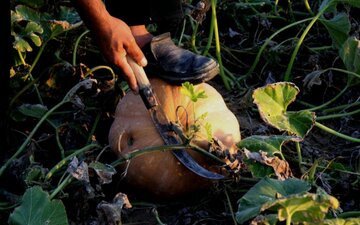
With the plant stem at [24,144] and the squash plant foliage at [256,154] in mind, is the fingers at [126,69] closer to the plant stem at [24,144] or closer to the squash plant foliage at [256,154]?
the squash plant foliage at [256,154]

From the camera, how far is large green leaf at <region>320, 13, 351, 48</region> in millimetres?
2889

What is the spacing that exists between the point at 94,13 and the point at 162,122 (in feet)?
1.44

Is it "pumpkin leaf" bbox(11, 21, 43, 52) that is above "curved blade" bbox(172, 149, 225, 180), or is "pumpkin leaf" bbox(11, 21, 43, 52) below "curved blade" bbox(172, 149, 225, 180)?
above

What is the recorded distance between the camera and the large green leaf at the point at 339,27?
289 centimetres

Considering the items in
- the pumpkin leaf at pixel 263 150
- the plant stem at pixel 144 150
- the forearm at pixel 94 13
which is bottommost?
the plant stem at pixel 144 150

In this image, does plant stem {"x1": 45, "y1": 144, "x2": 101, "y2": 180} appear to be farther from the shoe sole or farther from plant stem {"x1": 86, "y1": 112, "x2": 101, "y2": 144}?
the shoe sole

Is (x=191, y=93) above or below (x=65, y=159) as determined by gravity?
above

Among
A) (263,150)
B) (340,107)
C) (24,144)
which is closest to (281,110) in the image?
(263,150)

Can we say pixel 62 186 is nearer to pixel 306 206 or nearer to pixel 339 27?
pixel 306 206

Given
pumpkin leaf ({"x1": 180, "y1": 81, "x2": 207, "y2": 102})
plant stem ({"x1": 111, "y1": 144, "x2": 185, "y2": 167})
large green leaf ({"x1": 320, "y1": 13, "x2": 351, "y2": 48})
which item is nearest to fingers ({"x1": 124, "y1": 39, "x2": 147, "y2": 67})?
pumpkin leaf ({"x1": 180, "y1": 81, "x2": 207, "y2": 102})

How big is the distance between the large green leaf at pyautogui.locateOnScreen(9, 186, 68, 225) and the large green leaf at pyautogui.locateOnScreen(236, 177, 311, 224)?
46 cm

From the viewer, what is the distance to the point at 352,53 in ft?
9.41

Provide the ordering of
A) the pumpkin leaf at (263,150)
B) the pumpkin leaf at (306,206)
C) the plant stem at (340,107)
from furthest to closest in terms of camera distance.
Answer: the plant stem at (340,107), the pumpkin leaf at (263,150), the pumpkin leaf at (306,206)

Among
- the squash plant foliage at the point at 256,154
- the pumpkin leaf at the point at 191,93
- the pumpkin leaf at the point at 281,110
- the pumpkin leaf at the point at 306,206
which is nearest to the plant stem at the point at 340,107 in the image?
the squash plant foliage at the point at 256,154
